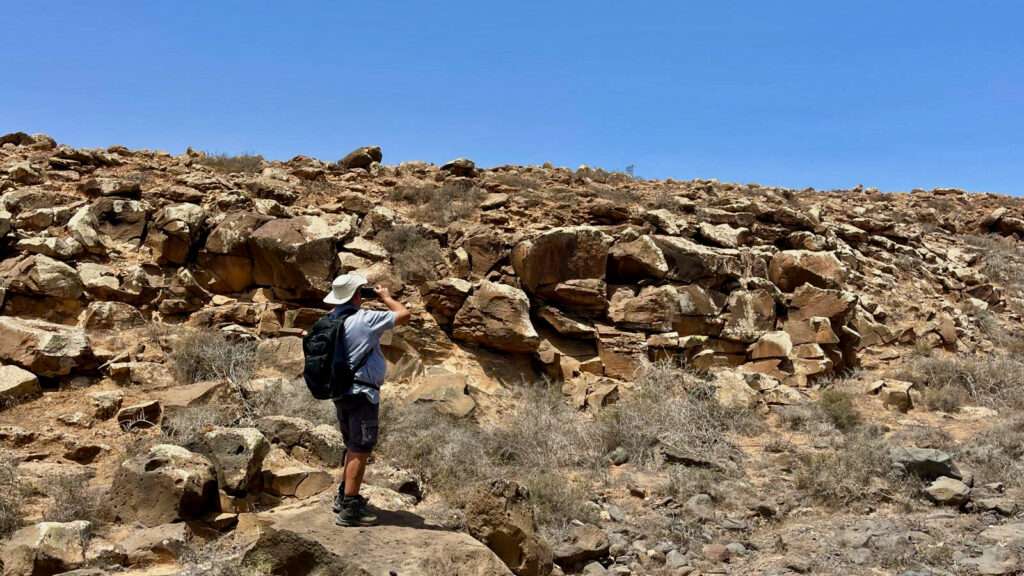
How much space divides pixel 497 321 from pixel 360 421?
4.61m

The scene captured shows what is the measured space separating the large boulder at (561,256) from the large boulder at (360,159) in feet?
17.7

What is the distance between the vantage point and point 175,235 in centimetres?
878

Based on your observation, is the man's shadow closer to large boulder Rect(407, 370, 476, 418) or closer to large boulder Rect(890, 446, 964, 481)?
large boulder Rect(407, 370, 476, 418)

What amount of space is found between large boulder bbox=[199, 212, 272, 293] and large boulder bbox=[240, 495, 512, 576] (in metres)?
5.73

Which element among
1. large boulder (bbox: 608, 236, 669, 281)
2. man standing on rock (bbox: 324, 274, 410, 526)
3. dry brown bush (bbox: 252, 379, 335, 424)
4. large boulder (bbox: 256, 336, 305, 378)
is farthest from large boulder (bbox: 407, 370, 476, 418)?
man standing on rock (bbox: 324, 274, 410, 526)

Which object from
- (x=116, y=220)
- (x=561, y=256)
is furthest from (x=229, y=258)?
(x=561, y=256)

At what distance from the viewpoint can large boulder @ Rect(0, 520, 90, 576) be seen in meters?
3.58

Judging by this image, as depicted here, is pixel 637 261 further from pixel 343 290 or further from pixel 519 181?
pixel 343 290

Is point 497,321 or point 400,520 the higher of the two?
point 497,321

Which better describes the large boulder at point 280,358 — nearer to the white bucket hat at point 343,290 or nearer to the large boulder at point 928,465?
the white bucket hat at point 343,290

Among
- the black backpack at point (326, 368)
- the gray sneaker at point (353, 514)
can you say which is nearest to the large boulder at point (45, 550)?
the gray sneaker at point (353, 514)

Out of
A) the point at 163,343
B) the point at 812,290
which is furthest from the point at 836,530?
the point at 163,343

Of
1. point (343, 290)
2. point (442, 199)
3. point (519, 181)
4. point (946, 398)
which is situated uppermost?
point (519, 181)

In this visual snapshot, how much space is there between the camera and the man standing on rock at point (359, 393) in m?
3.91
